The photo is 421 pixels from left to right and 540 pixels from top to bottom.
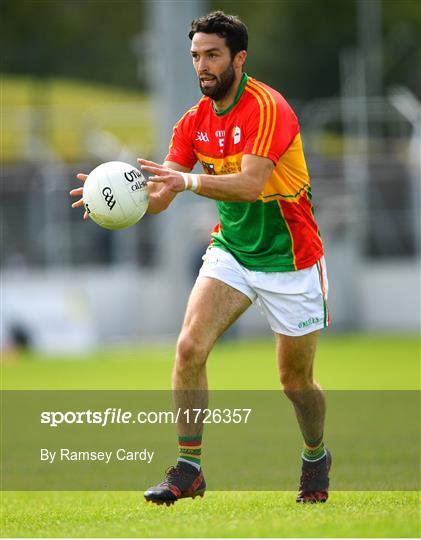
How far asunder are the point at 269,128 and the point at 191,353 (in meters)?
1.36

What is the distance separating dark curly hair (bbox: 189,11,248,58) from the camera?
7734 millimetres

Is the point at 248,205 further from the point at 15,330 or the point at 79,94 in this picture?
the point at 79,94

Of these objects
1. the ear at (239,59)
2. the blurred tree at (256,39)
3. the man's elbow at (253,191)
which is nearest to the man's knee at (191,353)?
the man's elbow at (253,191)

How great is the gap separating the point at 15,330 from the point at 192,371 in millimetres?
16113

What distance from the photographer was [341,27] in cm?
4088

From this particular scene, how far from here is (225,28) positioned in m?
7.76

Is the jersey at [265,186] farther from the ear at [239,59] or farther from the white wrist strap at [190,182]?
the white wrist strap at [190,182]

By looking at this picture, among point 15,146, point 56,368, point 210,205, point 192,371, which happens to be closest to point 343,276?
point 210,205

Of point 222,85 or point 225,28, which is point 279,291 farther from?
point 225,28

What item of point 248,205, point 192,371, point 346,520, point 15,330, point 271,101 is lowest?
point 15,330

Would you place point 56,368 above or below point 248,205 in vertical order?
below

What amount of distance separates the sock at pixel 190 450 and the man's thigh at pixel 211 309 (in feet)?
1.82

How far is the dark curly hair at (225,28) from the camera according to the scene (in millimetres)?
7734

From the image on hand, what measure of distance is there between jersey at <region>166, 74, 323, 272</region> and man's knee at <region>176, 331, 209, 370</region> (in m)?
0.61
